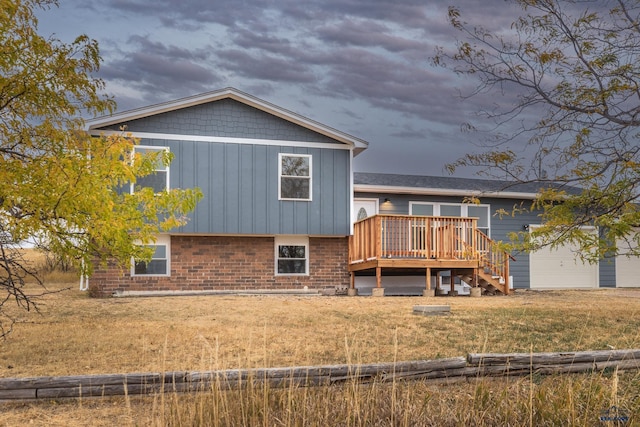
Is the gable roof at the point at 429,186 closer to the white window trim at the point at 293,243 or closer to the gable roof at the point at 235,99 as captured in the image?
the gable roof at the point at 235,99

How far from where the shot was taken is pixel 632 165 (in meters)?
9.90

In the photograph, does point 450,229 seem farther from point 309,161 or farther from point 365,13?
point 365,13

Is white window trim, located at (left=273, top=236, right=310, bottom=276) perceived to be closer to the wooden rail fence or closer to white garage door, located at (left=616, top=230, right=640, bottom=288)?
white garage door, located at (left=616, top=230, right=640, bottom=288)

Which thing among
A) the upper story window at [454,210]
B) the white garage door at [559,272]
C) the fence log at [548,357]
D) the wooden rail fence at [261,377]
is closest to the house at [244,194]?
the upper story window at [454,210]

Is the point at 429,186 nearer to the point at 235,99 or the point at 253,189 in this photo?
the point at 253,189

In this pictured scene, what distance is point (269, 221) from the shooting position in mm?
19625

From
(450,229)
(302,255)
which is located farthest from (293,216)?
(450,229)

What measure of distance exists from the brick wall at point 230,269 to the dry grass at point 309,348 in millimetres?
1833

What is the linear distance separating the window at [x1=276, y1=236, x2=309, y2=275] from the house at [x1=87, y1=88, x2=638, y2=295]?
30 mm

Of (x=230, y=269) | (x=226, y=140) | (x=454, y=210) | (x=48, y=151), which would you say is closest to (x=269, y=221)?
A: (x=230, y=269)

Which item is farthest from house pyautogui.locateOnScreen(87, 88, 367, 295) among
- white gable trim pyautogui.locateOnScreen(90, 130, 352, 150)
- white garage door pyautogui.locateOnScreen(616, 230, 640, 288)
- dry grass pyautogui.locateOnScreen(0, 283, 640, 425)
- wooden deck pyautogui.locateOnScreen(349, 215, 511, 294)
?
white garage door pyautogui.locateOnScreen(616, 230, 640, 288)

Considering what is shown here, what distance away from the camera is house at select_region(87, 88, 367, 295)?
1902cm

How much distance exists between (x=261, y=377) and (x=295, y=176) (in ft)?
46.1

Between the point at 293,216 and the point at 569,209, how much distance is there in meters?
9.59
